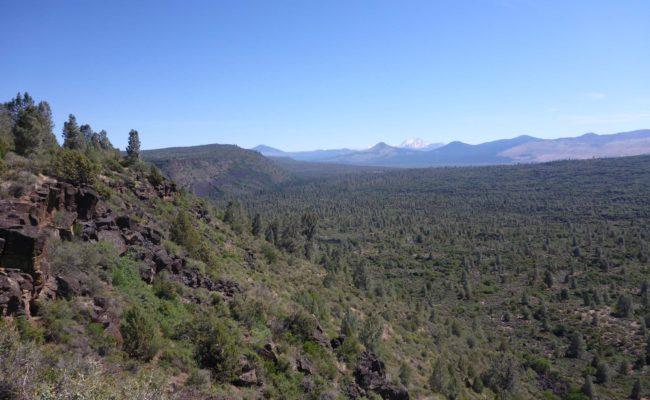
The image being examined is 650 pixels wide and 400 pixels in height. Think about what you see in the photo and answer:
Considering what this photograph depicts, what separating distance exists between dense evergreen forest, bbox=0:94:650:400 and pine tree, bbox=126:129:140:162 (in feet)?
0.94

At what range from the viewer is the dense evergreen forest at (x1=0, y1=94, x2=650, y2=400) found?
12234 millimetres

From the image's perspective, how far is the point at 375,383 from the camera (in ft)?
66.5

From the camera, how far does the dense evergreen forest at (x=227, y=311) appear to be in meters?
12.2

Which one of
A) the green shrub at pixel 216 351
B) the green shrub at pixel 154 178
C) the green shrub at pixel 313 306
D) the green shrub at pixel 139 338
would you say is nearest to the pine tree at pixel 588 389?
the green shrub at pixel 313 306

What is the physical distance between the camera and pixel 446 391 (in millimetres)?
25969

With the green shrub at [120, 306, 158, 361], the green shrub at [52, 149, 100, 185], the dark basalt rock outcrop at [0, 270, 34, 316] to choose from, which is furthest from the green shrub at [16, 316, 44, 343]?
the green shrub at [52, 149, 100, 185]

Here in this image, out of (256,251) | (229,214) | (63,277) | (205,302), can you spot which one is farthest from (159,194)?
(63,277)

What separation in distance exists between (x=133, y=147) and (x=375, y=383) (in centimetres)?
3598

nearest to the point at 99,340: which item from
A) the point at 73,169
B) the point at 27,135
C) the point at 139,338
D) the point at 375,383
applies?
the point at 139,338

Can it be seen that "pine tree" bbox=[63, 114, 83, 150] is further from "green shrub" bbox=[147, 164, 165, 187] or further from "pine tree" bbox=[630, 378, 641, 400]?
"pine tree" bbox=[630, 378, 641, 400]

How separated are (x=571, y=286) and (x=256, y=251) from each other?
6418cm

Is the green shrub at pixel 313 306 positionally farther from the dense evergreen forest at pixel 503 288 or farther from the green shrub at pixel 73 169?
the green shrub at pixel 73 169

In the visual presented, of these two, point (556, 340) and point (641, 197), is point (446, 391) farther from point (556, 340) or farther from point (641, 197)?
point (641, 197)

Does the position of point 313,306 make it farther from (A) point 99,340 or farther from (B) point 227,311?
(A) point 99,340
